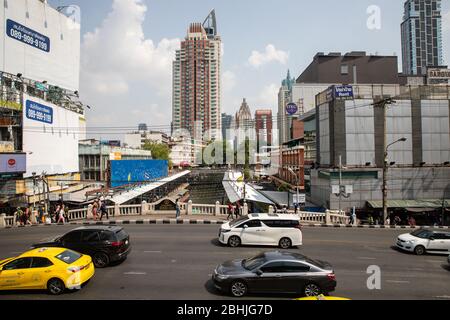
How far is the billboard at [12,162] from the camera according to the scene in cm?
3083

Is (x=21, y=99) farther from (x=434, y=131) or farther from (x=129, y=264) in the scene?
(x=434, y=131)

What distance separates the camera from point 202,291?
10492 mm

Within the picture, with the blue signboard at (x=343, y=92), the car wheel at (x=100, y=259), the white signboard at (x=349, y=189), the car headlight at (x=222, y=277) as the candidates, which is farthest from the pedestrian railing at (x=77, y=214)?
the blue signboard at (x=343, y=92)

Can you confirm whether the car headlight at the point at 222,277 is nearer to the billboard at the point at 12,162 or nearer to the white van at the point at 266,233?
the white van at the point at 266,233

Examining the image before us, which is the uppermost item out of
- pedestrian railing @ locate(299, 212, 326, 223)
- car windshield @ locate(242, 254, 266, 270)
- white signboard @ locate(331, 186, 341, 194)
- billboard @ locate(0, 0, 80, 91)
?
billboard @ locate(0, 0, 80, 91)

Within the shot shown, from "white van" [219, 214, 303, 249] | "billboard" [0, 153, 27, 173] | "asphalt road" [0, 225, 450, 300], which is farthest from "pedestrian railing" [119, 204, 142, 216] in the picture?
"white van" [219, 214, 303, 249]

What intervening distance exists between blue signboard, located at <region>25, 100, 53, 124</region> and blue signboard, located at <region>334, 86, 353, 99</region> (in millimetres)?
34436

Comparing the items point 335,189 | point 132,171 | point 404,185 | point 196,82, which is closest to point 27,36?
point 132,171

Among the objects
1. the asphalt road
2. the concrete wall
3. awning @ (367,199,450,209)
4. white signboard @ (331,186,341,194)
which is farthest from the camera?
the concrete wall

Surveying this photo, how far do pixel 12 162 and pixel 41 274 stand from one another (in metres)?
26.5

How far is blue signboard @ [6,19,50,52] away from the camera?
3862 centimetres

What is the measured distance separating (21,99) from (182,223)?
26.7 m

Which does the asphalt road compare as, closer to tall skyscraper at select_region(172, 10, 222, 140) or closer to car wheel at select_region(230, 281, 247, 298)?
car wheel at select_region(230, 281, 247, 298)

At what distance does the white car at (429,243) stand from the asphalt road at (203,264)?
42 cm
